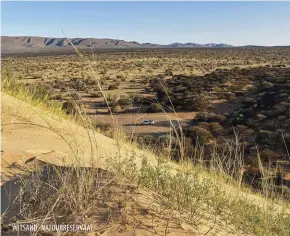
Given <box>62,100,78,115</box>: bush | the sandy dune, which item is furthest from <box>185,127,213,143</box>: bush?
the sandy dune

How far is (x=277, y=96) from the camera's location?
74.5 ft

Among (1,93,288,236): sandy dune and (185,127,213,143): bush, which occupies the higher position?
(1,93,288,236): sandy dune

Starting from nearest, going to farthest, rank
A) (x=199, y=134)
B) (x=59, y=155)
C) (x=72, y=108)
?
(x=59, y=155), (x=72, y=108), (x=199, y=134)

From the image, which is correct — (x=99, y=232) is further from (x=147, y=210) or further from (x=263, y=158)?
(x=263, y=158)

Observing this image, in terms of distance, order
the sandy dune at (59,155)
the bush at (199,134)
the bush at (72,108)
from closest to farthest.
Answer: the sandy dune at (59,155) → the bush at (72,108) → the bush at (199,134)

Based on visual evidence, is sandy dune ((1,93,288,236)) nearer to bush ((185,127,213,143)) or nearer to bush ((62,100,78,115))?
bush ((62,100,78,115))

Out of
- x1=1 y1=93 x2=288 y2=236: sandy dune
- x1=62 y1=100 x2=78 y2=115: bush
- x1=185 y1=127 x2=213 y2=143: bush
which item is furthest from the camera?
x1=185 y1=127 x2=213 y2=143: bush

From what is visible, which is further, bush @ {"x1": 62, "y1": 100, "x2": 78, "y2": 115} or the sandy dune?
bush @ {"x1": 62, "y1": 100, "x2": 78, "y2": 115}

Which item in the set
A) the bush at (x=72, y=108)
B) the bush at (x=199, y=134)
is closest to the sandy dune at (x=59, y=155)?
the bush at (x=72, y=108)

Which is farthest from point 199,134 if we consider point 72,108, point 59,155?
point 59,155

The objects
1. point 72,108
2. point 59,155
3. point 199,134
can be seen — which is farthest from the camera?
point 199,134

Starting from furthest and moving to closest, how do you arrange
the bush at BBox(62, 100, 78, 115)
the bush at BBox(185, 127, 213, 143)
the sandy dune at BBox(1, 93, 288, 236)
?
the bush at BBox(185, 127, 213, 143), the bush at BBox(62, 100, 78, 115), the sandy dune at BBox(1, 93, 288, 236)

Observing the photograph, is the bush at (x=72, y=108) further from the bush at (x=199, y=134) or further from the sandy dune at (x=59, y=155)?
the bush at (x=199, y=134)

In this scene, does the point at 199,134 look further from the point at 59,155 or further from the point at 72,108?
the point at 59,155
